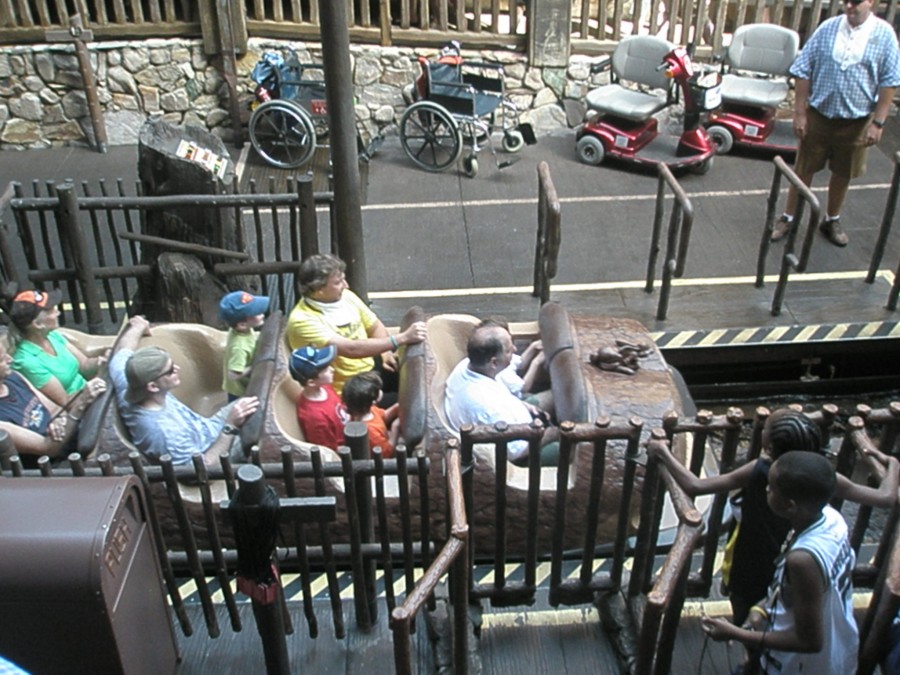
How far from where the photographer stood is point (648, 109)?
28.7ft

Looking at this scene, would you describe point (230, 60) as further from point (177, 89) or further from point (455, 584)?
point (455, 584)

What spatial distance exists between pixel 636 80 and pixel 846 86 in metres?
2.83

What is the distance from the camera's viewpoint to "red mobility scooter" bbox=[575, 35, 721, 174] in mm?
8500

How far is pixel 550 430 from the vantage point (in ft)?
15.0

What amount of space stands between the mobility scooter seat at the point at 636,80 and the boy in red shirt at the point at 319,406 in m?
5.23

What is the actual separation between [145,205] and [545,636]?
3.61m

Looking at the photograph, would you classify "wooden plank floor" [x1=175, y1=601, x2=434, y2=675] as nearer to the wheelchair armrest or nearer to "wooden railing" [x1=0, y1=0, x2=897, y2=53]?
the wheelchair armrest

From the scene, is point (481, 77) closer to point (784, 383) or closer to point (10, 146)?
point (784, 383)

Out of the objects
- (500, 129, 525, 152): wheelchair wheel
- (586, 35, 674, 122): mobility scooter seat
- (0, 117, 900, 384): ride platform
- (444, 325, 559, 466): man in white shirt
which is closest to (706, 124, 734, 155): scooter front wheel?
(0, 117, 900, 384): ride platform

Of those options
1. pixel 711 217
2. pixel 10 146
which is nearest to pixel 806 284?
pixel 711 217

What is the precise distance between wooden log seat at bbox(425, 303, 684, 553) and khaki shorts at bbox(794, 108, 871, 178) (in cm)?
250

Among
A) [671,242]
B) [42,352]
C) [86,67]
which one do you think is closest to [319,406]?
[42,352]

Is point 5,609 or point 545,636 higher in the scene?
point 5,609

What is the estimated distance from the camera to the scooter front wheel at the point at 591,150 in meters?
9.04
